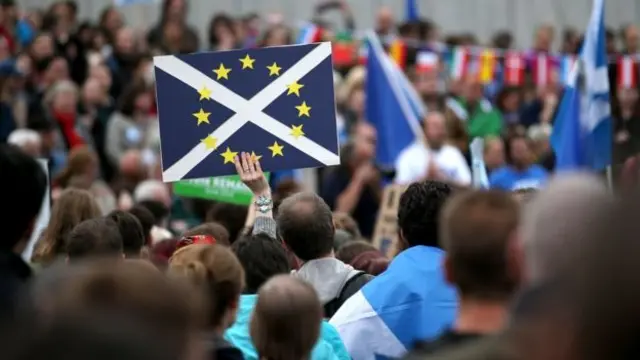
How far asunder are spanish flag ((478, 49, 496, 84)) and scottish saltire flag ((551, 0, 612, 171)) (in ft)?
29.9

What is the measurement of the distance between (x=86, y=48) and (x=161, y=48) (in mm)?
1265

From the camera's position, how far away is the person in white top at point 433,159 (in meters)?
14.0

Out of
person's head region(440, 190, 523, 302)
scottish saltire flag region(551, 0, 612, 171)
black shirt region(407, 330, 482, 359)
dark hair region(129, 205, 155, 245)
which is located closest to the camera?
black shirt region(407, 330, 482, 359)

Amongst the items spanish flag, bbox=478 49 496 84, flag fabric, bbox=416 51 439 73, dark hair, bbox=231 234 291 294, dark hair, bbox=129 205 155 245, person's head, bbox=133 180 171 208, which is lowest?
person's head, bbox=133 180 171 208

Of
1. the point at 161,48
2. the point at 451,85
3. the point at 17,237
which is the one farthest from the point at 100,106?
the point at 17,237

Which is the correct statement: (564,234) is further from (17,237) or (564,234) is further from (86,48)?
(86,48)

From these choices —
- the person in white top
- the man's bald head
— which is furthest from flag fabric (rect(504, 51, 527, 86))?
the man's bald head

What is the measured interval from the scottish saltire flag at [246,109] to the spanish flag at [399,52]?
1172cm

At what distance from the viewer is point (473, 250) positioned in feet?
12.7

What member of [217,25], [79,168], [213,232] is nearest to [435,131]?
[79,168]

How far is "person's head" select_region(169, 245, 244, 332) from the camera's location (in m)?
4.76

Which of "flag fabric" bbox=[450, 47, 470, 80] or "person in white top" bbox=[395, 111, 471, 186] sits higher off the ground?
"flag fabric" bbox=[450, 47, 470, 80]

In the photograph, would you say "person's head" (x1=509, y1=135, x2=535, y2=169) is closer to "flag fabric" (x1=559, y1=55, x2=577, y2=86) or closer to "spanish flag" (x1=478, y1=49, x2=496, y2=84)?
"spanish flag" (x1=478, y1=49, x2=496, y2=84)

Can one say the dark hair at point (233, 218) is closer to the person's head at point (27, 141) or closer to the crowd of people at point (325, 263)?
the crowd of people at point (325, 263)
